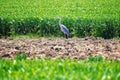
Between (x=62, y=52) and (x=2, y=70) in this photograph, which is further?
(x=62, y=52)

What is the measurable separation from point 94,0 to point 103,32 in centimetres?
1568

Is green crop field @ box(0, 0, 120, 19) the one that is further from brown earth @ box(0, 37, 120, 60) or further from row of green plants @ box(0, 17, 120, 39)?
brown earth @ box(0, 37, 120, 60)

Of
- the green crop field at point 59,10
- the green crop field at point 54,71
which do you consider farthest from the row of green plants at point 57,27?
the green crop field at point 54,71

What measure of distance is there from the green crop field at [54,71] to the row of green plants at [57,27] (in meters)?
9.54

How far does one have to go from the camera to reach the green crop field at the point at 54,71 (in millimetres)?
6644

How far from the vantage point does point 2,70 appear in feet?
25.3

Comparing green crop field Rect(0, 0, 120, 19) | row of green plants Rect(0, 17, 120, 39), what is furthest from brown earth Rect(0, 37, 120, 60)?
green crop field Rect(0, 0, 120, 19)

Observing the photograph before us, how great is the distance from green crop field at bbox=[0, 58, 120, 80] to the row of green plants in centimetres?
954

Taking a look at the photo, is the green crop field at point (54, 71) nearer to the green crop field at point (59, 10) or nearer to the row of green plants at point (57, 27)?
the row of green plants at point (57, 27)

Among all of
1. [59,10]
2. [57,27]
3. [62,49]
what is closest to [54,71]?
[62,49]

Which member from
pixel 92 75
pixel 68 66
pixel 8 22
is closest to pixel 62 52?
pixel 68 66

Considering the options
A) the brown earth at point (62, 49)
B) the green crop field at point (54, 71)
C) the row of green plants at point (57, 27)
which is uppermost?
the green crop field at point (54, 71)

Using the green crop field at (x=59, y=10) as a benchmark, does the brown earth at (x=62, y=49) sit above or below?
above

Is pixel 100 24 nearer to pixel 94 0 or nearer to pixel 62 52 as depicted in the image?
pixel 62 52
